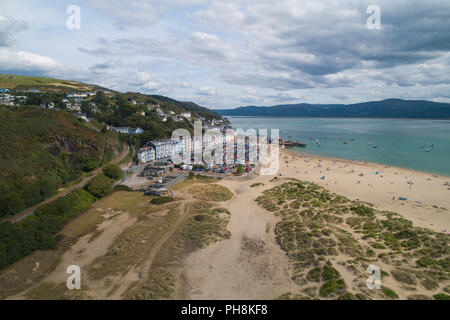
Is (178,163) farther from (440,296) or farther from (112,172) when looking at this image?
(440,296)

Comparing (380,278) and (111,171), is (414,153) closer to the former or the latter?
(380,278)

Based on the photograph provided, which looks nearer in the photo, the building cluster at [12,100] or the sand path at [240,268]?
the sand path at [240,268]

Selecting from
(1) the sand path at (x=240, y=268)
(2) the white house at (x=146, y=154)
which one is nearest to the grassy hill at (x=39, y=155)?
(2) the white house at (x=146, y=154)

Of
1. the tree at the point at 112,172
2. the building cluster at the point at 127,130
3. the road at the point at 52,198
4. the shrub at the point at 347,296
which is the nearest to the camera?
the shrub at the point at 347,296

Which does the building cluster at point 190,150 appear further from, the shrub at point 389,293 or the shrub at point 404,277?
the shrub at point 389,293

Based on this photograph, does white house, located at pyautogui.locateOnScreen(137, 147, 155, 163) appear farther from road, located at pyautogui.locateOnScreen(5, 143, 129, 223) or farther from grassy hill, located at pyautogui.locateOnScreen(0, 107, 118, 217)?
grassy hill, located at pyautogui.locateOnScreen(0, 107, 118, 217)

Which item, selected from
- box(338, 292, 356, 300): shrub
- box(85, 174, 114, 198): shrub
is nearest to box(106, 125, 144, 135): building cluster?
box(85, 174, 114, 198): shrub
